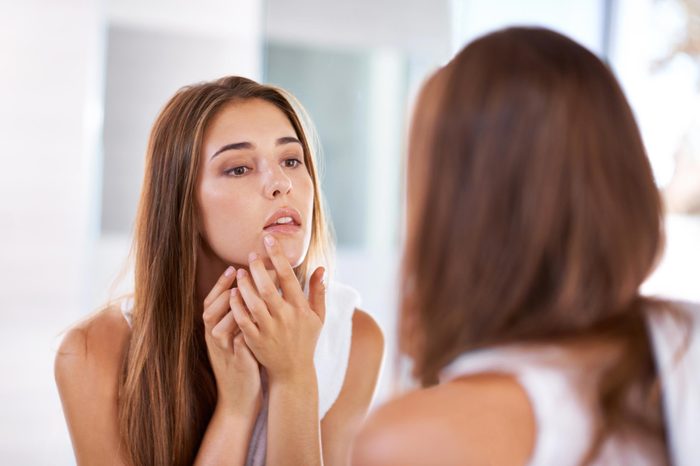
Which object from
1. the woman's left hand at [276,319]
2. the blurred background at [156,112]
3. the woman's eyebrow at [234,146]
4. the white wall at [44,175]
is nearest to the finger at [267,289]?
the woman's left hand at [276,319]

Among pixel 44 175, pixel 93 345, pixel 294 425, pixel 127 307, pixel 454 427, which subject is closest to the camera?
pixel 454 427

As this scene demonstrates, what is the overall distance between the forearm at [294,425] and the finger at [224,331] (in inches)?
3.9

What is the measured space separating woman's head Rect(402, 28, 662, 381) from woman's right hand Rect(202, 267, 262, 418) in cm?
47

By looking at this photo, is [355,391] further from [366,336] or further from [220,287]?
[220,287]

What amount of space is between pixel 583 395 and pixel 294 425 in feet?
1.78

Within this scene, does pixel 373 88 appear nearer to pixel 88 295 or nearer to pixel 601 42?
pixel 601 42

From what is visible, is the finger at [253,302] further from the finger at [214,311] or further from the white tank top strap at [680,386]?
the white tank top strap at [680,386]

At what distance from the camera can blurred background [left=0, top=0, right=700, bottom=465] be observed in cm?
273

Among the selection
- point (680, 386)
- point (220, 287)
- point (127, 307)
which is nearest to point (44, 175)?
point (127, 307)

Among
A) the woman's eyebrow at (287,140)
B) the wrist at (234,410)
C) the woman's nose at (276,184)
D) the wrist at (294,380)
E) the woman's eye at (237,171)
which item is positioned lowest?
the wrist at (234,410)

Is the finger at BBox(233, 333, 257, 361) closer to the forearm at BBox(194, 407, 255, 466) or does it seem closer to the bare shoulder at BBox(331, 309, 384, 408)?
the forearm at BBox(194, 407, 255, 466)

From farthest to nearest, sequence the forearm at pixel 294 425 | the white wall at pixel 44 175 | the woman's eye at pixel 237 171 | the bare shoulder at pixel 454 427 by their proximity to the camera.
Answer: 1. the white wall at pixel 44 175
2. the woman's eye at pixel 237 171
3. the forearm at pixel 294 425
4. the bare shoulder at pixel 454 427

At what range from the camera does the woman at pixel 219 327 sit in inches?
44.8

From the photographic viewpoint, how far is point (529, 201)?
705 mm
